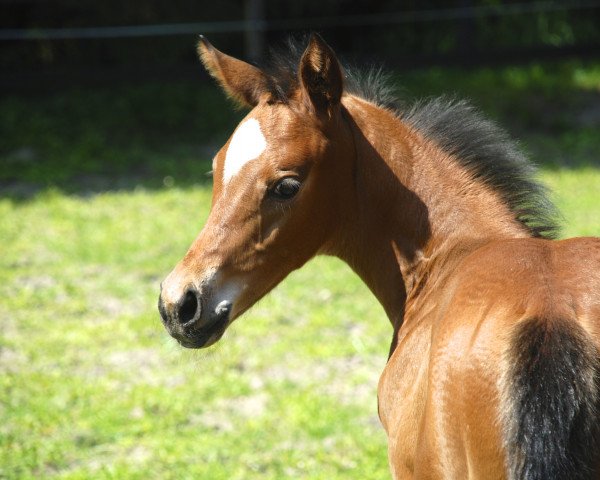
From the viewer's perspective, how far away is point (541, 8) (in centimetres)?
1199

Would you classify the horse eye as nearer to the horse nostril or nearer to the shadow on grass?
the horse nostril

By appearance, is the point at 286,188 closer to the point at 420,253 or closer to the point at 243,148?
the point at 243,148

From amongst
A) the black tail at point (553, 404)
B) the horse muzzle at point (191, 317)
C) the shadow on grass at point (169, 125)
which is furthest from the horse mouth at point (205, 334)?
the shadow on grass at point (169, 125)

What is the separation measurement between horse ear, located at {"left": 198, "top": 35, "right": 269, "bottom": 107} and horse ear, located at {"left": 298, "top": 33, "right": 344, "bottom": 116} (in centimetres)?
15

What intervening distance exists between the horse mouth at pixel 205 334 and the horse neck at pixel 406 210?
49 cm

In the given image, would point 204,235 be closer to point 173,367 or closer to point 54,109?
point 173,367

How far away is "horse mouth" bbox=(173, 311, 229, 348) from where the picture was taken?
2354 mm

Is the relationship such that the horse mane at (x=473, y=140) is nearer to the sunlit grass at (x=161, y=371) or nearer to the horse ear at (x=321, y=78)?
the horse ear at (x=321, y=78)

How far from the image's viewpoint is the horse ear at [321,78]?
95.5 inches

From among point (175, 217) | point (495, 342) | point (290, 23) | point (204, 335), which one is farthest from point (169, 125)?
point (495, 342)

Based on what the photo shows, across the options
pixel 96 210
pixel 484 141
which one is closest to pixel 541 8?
pixel 96 210

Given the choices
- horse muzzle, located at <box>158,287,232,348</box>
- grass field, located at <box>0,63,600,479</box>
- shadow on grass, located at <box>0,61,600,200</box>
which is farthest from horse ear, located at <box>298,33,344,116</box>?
shadow on grass, located at <box>0,61,600,200</box>

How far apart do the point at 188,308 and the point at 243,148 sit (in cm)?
49

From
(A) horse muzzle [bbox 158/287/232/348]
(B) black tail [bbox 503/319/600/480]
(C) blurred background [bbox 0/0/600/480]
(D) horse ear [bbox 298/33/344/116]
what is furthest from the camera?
(C) blurred background [bbox 0/0/600/480]
